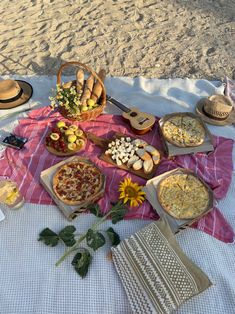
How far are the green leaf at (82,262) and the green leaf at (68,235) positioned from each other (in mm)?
109

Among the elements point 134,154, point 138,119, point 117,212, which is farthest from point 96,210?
point 138,119

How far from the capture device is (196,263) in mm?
2518

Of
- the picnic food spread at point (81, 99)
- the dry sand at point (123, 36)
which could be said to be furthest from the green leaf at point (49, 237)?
the dry sand at point (123, 36)

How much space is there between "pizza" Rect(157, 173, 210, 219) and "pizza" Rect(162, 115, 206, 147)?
0.40 meters

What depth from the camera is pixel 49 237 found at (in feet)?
8.46

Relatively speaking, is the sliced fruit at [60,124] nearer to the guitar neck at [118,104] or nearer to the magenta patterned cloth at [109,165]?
the magenta patterned cloth at [109,165]

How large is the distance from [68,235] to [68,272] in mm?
267

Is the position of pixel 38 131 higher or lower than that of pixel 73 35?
lower

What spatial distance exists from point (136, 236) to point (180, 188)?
0.59 m

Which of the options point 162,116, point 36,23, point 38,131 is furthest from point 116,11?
point 38,131

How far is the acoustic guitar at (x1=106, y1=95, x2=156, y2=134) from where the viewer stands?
3256 millimetres

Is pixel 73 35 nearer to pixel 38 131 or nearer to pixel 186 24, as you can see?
pixel 186 24

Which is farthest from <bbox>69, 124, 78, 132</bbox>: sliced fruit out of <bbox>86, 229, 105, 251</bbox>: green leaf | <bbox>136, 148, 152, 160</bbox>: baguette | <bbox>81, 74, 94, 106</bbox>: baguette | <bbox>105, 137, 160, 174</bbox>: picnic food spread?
<bbox>86, 229, 105, 251</bbox>: green leaf

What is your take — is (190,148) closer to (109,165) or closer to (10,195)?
(109,165)
